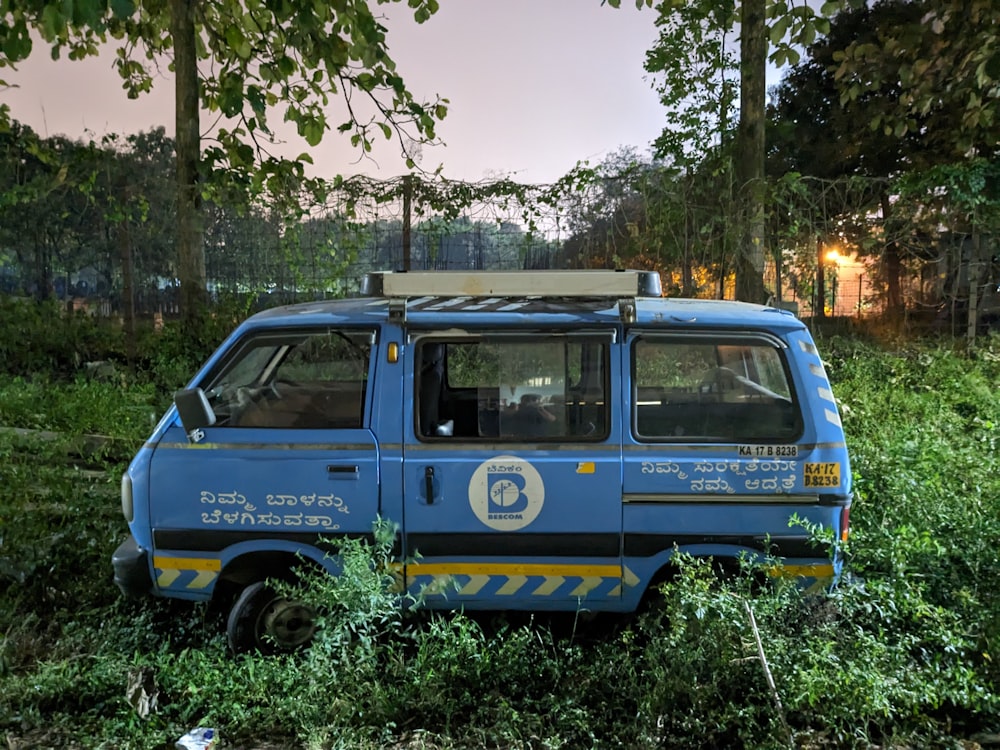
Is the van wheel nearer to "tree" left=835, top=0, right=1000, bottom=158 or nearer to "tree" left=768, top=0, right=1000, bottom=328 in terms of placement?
"tree" left=835, top=0, right=1000, bottom=158

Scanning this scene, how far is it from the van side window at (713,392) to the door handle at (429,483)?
42.1 inches

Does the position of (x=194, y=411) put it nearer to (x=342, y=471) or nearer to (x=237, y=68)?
(x=342, y=471)

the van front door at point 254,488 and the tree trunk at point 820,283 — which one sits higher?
the tree trunk at point 820,283

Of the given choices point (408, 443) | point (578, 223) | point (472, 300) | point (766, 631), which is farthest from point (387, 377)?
point (578, 223)

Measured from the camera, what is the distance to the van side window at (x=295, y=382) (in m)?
3.71

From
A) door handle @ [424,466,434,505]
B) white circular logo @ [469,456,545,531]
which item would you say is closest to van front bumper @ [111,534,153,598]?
door handle @ [424,466,434,505]

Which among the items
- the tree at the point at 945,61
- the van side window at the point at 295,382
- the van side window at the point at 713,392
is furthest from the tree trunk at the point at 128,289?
the tree at the point at 945,61

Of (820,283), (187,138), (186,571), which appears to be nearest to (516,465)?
(186,571)

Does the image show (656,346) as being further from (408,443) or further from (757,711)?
(757,711)

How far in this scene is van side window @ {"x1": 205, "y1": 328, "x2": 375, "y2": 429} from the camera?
12.2ft

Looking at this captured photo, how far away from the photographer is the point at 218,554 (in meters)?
3.64

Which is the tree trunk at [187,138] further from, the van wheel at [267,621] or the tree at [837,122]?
the tree at [837,122]

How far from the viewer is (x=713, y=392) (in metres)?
→ 3.81

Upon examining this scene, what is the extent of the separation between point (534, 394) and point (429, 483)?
0.71m
